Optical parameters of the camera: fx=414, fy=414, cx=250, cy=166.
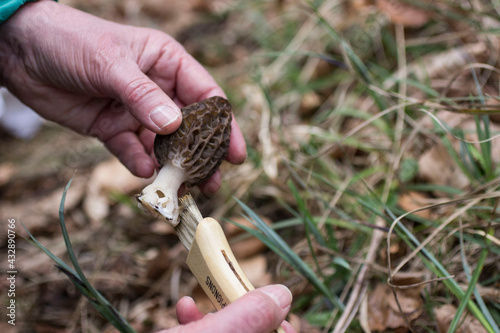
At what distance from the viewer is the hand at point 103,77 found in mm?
1367

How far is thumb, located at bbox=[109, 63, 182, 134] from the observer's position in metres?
1.29

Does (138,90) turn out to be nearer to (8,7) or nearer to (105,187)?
(8,7)

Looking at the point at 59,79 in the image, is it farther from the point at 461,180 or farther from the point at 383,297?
the point at 461,180

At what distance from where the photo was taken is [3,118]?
3012 millimetres

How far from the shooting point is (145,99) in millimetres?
1322

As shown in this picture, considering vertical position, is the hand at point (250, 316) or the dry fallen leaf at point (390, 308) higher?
the hand at point (250, 316)

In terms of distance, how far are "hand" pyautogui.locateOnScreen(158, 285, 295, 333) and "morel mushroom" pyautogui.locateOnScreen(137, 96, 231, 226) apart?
395 mm

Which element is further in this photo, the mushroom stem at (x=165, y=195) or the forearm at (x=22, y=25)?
the forearm at (x=22, y=25)

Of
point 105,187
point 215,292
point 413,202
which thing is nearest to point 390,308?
point 413,202

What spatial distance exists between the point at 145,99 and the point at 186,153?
0.22m

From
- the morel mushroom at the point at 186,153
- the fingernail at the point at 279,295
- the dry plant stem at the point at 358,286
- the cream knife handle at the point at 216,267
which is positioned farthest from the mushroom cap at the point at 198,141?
the dry plant stem at the point at 358,286

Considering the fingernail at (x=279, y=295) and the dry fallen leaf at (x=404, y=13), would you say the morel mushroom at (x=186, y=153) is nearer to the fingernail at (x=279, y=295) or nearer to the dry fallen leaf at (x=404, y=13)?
the fingernail at (x=279, y=295)

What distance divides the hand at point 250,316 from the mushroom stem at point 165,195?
0.38 meters

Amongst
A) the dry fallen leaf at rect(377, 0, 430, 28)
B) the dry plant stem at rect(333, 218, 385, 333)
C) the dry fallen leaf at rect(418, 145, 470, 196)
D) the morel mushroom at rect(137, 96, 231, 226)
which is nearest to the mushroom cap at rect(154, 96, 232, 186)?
the morel mushroom at rect(137, 96, 231, 226)
